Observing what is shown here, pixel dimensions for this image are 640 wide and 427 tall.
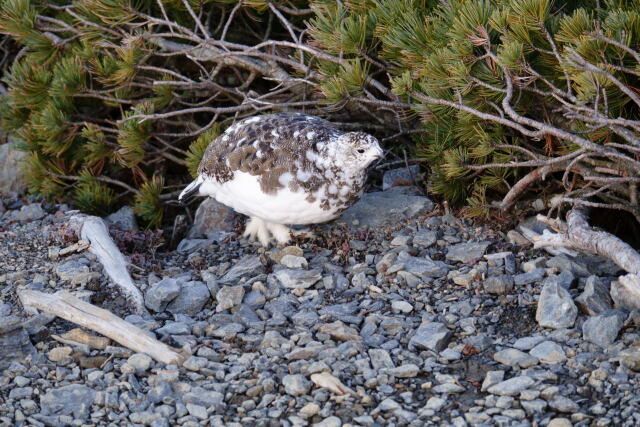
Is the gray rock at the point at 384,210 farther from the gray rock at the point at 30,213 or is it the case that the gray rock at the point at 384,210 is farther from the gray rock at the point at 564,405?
the gray rock at the point at 30,213

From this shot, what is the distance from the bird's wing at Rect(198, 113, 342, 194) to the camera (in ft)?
13.4

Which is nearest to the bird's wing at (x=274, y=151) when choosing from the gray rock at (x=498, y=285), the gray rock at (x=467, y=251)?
the gray rock at (x=467, y=251)

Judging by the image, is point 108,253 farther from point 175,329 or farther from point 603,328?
point 603,328

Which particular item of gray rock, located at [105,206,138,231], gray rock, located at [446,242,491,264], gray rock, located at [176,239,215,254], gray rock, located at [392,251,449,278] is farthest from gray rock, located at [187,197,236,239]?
gray rock, located at [446,242,491,264]

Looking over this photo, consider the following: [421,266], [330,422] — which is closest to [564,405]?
[330,422]

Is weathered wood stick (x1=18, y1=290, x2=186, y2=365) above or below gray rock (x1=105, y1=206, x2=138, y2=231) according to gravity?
above

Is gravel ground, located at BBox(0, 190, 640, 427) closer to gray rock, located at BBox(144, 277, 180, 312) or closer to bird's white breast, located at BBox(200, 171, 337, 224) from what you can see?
gray rock, located at BBox(144, 277, 180, 312)

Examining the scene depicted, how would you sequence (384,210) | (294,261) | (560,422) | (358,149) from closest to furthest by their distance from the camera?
(560,422) < (358,149) < (294,261) < (384,210)

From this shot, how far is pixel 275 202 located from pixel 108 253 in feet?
3.00

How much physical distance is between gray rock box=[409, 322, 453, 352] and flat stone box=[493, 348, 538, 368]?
8.8 inches

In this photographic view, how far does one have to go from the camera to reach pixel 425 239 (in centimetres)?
430

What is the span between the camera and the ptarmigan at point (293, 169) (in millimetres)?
4055

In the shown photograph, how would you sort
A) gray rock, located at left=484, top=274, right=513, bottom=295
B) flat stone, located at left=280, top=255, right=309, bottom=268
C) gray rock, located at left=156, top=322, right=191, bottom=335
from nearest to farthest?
gray rock, located at left=156, top=322, right=191, bottom=335, gray rock, located at left=484, top=274, right=513, bottom=295, flat stone, located at left=280, top=255, right=309, bottom=268

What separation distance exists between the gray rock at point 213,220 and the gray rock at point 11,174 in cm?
173
